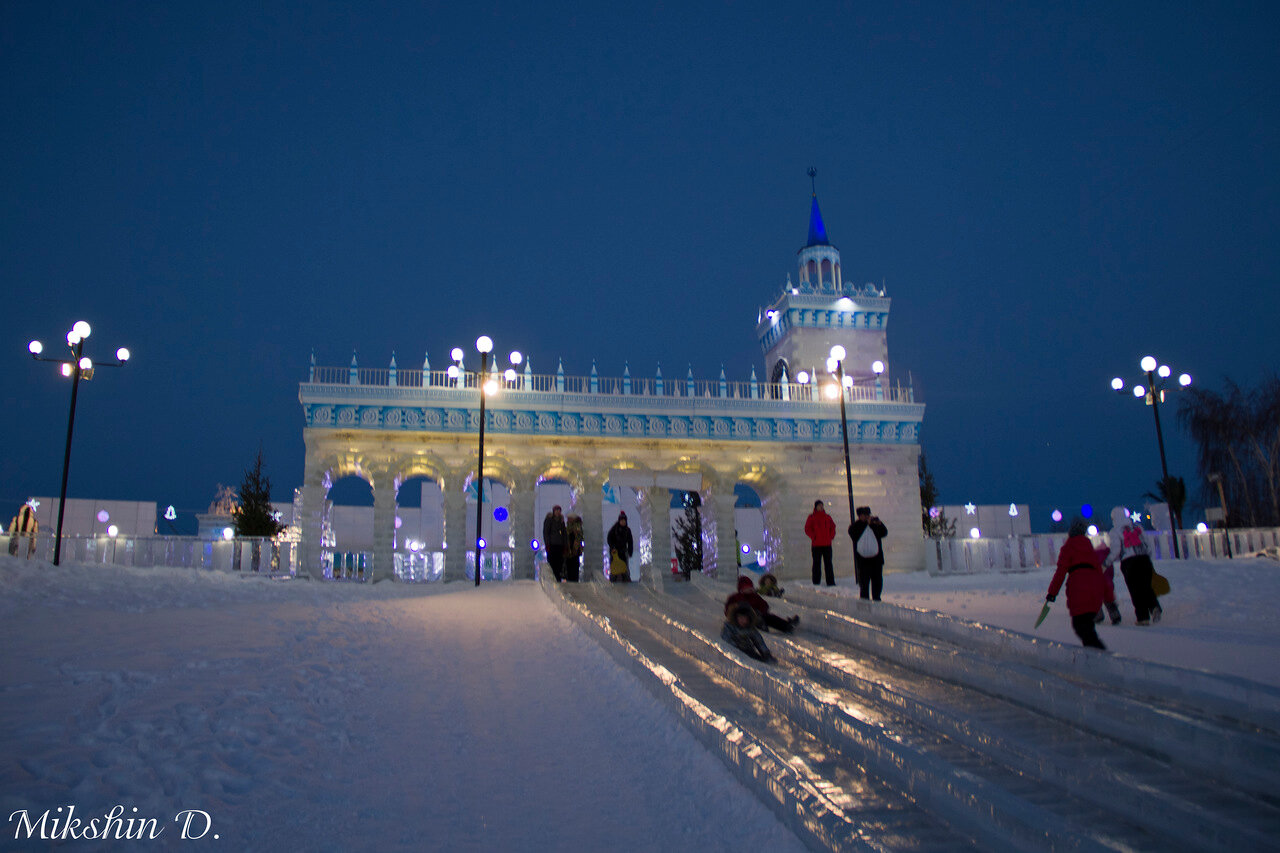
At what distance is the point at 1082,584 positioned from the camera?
8.01m

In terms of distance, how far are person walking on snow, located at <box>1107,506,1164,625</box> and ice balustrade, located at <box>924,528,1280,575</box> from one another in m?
11.3

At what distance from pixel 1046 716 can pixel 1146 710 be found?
989 mm

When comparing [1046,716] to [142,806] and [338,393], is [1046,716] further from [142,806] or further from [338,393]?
[338,393]

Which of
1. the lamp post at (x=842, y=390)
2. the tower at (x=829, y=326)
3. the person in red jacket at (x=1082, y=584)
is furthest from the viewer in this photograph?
the tower at (x=829, y=326)

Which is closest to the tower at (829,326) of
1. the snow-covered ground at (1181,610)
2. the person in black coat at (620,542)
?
the snow-covered ground at (1181,610)

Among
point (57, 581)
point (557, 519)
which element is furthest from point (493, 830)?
point (557, 519)

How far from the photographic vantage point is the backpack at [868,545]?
12781 mm

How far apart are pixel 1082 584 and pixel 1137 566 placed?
9.75 ft

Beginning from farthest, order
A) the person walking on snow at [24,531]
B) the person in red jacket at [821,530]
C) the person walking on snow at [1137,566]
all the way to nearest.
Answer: the person in red jacket at [821,530], the person walking on snow at [24,531], the person walking on snow at [1137,566]

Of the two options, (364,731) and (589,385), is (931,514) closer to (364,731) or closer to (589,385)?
(589,385)

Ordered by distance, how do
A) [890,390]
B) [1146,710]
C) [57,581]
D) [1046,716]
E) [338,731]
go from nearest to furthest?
[1146,710] < [338,731] < [1046,716] < [57,581] < [890,390]

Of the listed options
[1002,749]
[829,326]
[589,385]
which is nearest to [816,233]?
[829,326]

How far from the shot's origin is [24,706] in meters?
5.25

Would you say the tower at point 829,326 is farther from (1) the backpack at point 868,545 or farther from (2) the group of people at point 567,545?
(1) the backpack at point 868,545
